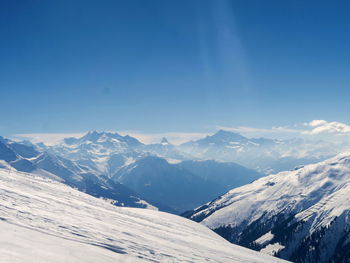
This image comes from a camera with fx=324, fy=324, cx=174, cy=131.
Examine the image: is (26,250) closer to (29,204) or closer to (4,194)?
(29,204)

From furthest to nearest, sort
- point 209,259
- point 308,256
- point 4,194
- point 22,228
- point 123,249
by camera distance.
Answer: point 308,256 < point 4,194 < point 209,259 < point 123,249 < point 22,228

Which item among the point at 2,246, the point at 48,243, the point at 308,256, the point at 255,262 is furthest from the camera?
the point at 308,256

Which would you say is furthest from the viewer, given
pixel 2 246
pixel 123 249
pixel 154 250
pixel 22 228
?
pixel 154 250

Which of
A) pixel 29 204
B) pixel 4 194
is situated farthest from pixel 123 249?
pixel 4 194

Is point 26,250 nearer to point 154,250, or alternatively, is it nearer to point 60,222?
point 60,222

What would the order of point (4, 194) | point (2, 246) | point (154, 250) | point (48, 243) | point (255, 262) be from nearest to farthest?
point (2, 246), point (48, 243), point (154, 250), point (4, 194), point (255, 262)

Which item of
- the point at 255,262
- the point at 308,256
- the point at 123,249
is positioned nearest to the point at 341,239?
the point at 308,256

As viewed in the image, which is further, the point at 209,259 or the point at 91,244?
the point at 209,259

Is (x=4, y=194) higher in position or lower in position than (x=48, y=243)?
higher

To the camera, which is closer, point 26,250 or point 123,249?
point 26,250
